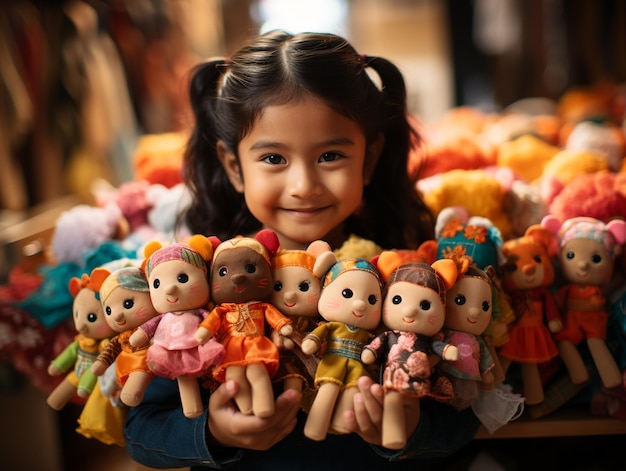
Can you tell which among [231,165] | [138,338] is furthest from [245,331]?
[231,165]

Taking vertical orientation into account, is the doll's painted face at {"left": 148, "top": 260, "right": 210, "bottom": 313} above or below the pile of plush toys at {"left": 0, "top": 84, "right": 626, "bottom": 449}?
above

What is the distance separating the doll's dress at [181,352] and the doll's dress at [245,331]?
1cm

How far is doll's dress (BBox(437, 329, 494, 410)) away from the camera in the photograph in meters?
0.74

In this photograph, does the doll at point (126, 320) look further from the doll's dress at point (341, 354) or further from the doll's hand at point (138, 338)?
the doll's dress at point (341, 354)

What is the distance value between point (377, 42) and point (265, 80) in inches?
182

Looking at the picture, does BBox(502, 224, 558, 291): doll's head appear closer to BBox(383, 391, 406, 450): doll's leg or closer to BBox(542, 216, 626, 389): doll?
BBox(542, 216, 626, 389): doll

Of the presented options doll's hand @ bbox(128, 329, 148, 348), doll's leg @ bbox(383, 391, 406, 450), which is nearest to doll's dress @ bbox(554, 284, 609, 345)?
doll's leg @ bbox(383, 391, 406, 450)

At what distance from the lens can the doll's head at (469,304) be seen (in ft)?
2.43

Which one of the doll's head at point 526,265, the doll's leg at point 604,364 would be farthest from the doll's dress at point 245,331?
the doll's leg at point 604,364

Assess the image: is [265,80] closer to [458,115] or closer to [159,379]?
[159,379]

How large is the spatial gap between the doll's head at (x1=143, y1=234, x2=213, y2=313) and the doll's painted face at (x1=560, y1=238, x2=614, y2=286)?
1.60 ft

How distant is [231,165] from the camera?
3.16 feet

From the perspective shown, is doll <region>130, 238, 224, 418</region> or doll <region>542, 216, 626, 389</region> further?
doll <region>542, 216, 626, 389</region>

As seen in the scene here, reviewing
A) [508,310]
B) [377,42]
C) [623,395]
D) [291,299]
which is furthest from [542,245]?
[377,42]
